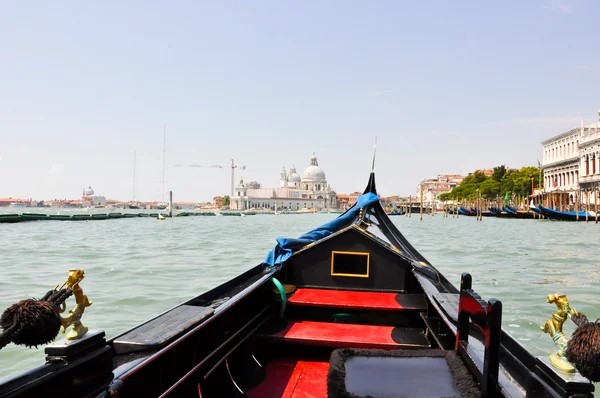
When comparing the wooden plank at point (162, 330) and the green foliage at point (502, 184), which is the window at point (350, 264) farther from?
Result: the green foliage at point (502, 184)

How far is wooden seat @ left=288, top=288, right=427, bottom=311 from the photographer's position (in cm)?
273

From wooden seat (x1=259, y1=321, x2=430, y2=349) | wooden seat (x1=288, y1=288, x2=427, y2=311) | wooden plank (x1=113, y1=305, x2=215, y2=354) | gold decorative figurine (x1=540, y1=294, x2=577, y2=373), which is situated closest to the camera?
gold decorative figurine (x1=540, y1=294, x2=577, y2=373)

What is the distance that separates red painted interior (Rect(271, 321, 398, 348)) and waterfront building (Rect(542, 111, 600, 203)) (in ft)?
103

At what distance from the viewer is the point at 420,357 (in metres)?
1.43

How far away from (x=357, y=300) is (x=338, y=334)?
0.36 m

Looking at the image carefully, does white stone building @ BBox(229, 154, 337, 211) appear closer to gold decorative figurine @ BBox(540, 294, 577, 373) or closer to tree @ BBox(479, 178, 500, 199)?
tree @ BBox(479, 178, 500, 199)

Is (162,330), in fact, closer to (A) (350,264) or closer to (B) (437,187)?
(A) (350,264)

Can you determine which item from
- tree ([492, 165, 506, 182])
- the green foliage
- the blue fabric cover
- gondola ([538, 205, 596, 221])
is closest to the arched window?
gondola ([538, 205, 596, 221])

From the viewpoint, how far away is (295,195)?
3880 inches

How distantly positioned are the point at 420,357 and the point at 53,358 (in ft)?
3.41

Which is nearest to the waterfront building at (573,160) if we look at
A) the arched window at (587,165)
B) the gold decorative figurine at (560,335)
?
the arched window at (587,165)

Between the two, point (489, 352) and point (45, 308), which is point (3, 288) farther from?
point (489, 352)

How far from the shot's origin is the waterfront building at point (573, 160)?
30.4 metres

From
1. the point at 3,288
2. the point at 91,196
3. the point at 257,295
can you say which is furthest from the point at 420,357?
the point at 91,196
